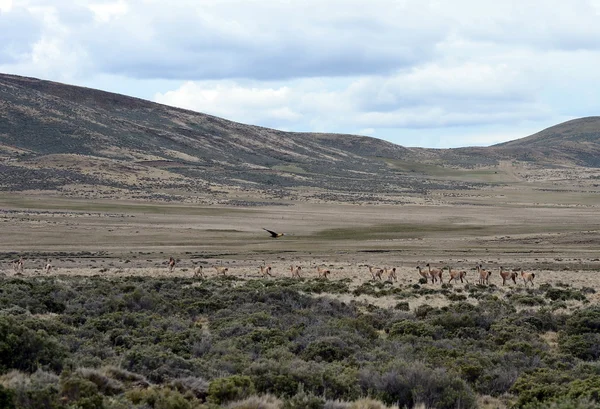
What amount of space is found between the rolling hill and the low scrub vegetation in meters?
69.3

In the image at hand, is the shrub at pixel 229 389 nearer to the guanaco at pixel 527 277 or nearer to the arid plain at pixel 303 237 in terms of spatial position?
the arid plain at pixel 303 237

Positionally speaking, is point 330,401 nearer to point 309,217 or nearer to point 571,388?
point 571,388

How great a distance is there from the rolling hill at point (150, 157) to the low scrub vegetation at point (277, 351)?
2729 inches

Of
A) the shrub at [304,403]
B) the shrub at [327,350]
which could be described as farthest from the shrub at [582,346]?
the shrub at [304,403]

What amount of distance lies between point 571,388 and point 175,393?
17.9 feet

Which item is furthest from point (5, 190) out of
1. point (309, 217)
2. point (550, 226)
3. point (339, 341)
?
point (339, 341)

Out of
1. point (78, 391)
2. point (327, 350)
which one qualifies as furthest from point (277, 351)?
point (78, 391)

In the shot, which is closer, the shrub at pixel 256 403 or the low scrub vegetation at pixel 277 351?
the shrub at pixel 256 403

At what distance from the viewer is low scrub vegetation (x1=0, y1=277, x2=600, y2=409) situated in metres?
9.51

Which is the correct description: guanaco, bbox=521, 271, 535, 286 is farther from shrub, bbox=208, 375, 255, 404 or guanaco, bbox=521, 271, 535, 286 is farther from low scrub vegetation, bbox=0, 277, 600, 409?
shrub, bbox=208, 375, 255, 404

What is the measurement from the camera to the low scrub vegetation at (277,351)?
9508 millimetres

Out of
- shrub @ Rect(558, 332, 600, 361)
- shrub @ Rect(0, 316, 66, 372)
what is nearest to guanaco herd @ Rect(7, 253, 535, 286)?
shrub @ Rect(558, 332, 600, 361)

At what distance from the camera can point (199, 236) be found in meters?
54.2

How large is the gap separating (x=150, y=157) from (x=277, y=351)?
12442 cm
